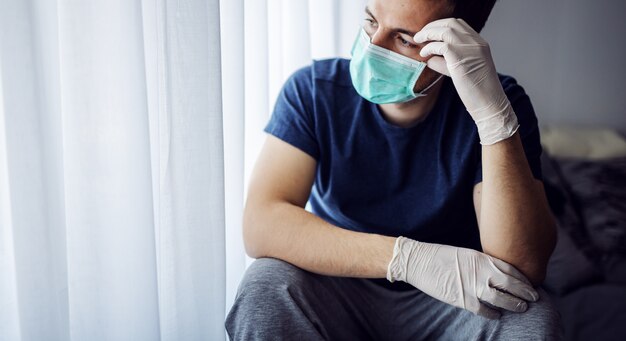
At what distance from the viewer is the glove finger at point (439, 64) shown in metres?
1.16

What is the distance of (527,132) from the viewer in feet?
4.10

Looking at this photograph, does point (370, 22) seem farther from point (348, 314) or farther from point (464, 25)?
point (348, 314)

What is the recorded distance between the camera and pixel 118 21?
3.64 ft

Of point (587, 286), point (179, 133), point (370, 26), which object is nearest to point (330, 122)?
point (370, 26)

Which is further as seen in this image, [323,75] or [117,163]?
[323,75]

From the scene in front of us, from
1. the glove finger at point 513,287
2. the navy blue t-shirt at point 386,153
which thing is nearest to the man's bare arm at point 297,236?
the navy blue t-shirt at point 386,153

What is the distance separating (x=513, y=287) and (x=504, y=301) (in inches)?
1.6

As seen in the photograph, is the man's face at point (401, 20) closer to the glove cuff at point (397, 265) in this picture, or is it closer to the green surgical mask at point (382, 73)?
the green surgical mask at point (382, 73)

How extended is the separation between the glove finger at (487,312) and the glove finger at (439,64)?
463mm

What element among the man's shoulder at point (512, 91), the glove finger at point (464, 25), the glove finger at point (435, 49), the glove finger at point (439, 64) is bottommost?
the man's shoulder at point (512, 91)

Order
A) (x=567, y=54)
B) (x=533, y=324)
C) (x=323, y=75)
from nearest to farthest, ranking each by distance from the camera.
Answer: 1. (x=533, y=324)
2. (x=323, y=75)
3. (x=567, y=54)

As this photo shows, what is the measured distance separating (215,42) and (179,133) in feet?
0.68

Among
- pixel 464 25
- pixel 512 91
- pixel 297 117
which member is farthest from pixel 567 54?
pixel 297 117

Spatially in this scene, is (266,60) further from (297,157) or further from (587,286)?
(587,286)
